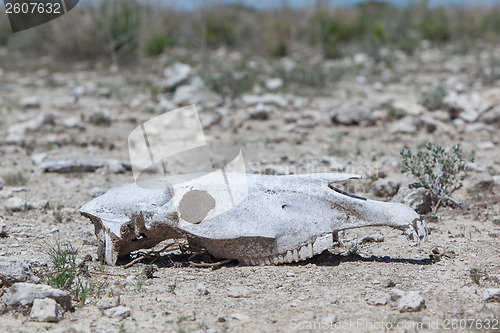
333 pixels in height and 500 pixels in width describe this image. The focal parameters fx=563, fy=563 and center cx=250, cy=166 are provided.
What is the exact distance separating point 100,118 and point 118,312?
5.15 meters

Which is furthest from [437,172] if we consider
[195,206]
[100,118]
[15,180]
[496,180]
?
[100,118]

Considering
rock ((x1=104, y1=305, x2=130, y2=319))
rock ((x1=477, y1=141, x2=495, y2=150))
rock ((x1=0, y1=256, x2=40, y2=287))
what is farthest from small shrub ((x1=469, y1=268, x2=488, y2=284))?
rock ((x1=477, y1=141, x2=495, y2=150))

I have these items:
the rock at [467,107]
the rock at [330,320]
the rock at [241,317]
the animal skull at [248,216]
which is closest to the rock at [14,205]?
the animal skull at [248,216]

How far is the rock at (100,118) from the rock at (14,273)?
4.67 metres

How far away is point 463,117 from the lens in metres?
7.12

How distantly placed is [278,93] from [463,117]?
3161mm

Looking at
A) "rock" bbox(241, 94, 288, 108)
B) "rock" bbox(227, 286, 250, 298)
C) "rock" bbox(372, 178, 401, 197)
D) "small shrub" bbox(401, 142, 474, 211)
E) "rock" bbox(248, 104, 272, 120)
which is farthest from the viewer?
"rock" bbox(241, 94, 288, 108)

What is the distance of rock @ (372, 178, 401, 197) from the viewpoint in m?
4.54

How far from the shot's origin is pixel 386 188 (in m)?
4.55

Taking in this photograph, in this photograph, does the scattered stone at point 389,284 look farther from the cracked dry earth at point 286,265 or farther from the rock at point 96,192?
the rock at point 96,192

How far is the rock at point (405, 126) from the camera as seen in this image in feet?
22.3

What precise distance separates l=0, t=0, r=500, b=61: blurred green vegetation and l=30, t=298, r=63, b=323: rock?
8509 millimetres

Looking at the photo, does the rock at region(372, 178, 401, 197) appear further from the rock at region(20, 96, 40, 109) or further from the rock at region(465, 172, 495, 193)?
the rock at region(20, 96, 40, 109)

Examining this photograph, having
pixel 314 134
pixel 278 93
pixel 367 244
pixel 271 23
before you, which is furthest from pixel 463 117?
pixel 271 23
